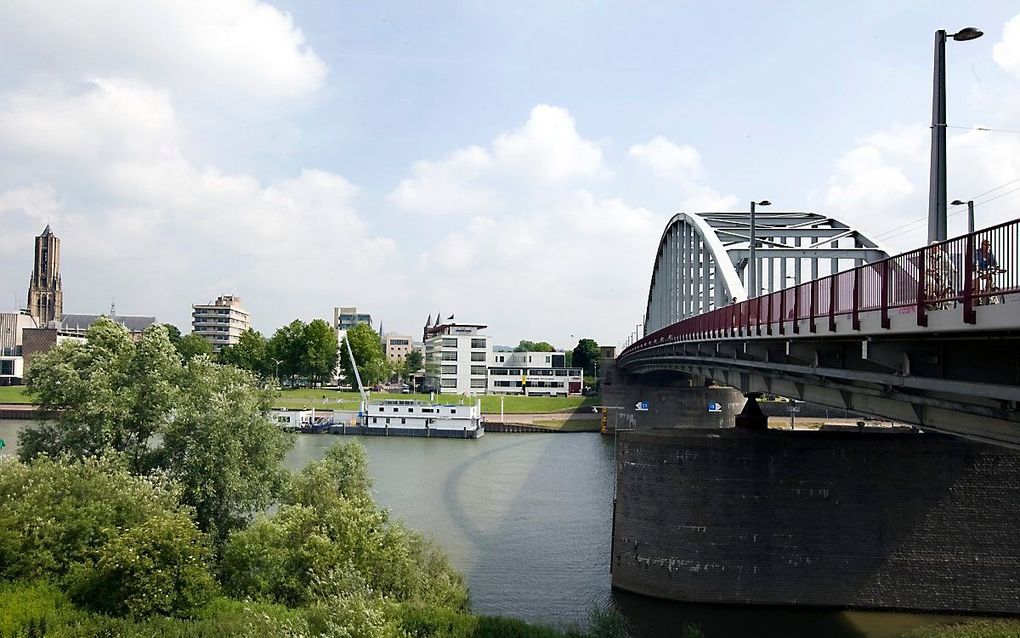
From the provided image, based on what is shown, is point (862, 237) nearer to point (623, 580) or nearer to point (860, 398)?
point (623, 580)

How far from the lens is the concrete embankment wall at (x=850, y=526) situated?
60.1 ft

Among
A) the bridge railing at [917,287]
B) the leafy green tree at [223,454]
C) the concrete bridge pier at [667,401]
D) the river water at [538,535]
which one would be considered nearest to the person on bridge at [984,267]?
the bridge railing at [917,287]

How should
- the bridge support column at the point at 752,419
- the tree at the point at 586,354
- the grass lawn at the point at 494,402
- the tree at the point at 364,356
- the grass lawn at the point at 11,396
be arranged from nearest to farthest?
the bridge support column at the point at 752,419
the grass lawn at the point at 11,396
the grass lawn at the point at 494,402
the tree at the point at 364,356
the tree at the point at 586,354

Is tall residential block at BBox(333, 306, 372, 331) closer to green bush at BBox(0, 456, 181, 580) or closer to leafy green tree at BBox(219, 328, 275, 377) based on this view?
leafy green tree at BBox(219, 328, 275, 377)

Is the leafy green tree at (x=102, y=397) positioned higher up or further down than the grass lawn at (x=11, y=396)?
higher up

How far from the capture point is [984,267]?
6930 mm

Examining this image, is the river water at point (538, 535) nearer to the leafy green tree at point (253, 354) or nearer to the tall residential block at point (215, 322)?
the leafy green tree at point (253, 354)

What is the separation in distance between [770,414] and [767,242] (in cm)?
2651

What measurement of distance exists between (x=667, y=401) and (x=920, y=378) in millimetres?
40926

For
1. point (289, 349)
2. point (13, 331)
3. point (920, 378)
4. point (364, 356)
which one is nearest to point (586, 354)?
point (364, 356)

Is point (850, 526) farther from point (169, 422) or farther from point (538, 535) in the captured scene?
point (169, 422)

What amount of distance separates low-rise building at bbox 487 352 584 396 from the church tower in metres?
66.9

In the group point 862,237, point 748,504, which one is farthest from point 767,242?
point 748,504

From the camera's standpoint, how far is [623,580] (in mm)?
19344
